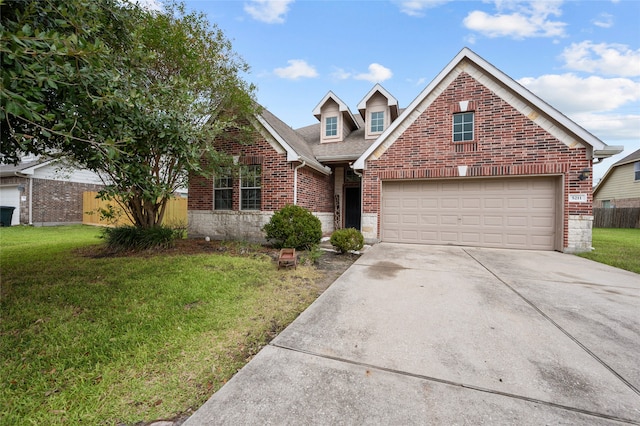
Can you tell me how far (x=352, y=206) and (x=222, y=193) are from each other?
238 inches

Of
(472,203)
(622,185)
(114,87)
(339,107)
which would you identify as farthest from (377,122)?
(622,185)

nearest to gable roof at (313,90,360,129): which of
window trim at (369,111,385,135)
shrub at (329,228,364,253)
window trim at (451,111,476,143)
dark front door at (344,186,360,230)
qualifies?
window trim at (369,111,385,135)

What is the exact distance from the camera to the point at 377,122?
12359 mm

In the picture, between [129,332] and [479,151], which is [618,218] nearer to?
[479,151]

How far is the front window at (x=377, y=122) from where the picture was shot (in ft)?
40.3

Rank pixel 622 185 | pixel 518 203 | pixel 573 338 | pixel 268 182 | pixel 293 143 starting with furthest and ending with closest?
pixel 622 185 < pixel 293 143 < pixel 268 182 < pixel 518 203 < pixel 573 338

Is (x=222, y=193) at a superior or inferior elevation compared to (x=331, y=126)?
inferior

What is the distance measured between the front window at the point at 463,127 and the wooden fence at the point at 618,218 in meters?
18.9

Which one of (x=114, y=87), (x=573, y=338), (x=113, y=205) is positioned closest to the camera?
(x=573, y=338)

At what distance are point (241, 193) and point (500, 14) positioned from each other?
1053cm

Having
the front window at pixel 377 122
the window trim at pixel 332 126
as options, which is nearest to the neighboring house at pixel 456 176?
the window trim at pixel 332 126

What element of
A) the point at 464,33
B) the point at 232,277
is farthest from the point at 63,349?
the point at 464,33

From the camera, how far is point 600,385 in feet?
6.95

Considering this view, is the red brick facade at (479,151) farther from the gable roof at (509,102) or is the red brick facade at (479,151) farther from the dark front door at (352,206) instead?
the dark front door at (352,206)
